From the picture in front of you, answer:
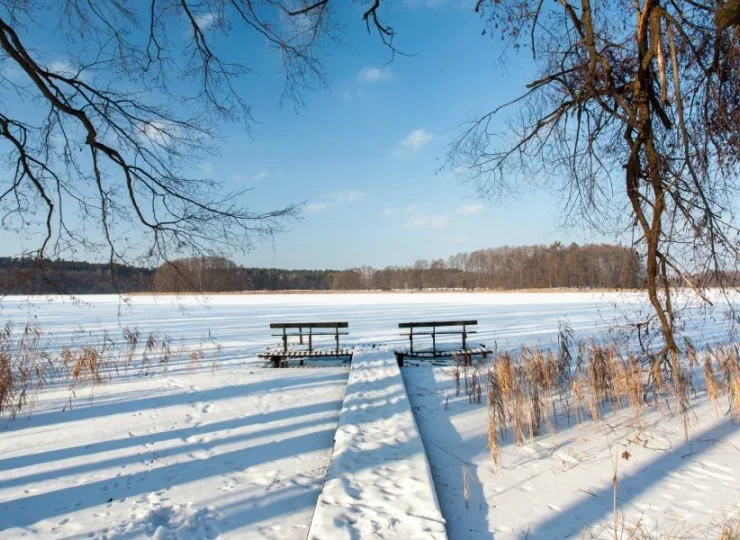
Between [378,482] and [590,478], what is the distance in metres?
1.50

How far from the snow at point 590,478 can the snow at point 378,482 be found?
188mm

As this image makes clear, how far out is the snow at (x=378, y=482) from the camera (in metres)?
2.23

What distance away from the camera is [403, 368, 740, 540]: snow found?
2.40 metres

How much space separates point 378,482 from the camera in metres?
2.73

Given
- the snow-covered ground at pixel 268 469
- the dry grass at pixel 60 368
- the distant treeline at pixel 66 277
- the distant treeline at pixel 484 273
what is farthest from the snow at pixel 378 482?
the distant treeline at pixel 484 273

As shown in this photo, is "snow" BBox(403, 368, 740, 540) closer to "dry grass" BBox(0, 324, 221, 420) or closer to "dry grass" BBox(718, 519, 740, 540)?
"dry grass" BBox(718, 519, 740, 540)

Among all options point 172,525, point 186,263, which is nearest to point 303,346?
point 186,263

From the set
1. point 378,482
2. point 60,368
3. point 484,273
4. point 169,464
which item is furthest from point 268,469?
point 484,273

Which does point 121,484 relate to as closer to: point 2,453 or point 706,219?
point 2,453

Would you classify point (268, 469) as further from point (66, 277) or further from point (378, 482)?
point (66, 277)

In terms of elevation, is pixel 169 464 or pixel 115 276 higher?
pixel 115 276

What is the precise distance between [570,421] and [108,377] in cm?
641

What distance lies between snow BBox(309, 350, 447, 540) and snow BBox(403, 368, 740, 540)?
19 centimetres

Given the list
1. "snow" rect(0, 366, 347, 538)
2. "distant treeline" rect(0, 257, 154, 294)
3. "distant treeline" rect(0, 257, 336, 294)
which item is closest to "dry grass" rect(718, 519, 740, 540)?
"snow" rect(0, 366, 347, 538)
